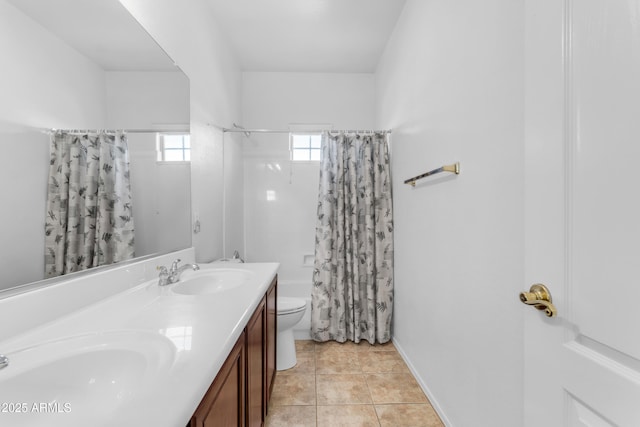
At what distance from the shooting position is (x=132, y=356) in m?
0.66

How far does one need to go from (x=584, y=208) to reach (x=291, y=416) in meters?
1.70

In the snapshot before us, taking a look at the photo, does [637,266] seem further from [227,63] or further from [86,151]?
[227,63]

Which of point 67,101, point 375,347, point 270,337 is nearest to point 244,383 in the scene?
point 270,337

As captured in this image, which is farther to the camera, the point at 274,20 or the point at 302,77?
the point at 302,77

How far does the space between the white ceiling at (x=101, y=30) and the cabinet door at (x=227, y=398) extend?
109 cm

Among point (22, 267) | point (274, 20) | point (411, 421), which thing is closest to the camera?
point (22, 267)

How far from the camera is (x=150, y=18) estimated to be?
4.51 ft

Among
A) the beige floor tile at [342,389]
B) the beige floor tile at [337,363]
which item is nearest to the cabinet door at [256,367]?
the beige floor tile at [342,389]

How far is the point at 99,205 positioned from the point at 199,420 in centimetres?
82

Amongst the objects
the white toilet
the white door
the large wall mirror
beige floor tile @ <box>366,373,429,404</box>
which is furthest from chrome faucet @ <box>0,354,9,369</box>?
beige floor tile @ <box>366,373,429,404</box>

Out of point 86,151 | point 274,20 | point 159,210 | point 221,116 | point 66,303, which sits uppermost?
point 274,20

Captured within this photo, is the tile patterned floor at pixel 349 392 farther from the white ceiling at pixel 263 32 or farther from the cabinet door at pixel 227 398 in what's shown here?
the white ceiling at pixel 263 32

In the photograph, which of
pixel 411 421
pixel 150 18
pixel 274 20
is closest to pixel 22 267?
pixel 150 18

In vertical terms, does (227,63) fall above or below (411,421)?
above
